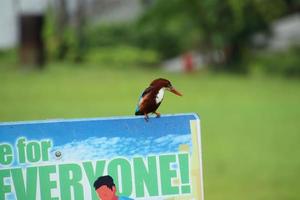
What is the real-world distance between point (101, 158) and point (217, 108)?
4.60 feet

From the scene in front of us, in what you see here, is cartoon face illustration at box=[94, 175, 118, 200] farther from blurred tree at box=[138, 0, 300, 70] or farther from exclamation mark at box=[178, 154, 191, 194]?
blurred tree at box=[138, 0, 300, 70]

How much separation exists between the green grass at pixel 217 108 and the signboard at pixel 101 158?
1.09m

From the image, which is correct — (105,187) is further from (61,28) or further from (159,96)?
(61,28)

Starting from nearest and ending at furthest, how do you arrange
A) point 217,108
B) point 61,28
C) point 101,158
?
1. point 101,158
2. point 61,28
3. point 217,108

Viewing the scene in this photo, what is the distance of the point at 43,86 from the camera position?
2316mm

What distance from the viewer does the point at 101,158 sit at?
115cm

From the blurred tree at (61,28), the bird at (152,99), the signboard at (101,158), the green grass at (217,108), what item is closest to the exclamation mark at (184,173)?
the signboard at (101,158)

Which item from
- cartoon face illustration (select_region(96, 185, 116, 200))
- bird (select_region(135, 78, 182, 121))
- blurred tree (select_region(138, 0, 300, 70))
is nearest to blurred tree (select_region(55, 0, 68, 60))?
blurred tree (select_region(138, 0, 300, 70))

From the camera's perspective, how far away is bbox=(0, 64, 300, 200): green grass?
228cm

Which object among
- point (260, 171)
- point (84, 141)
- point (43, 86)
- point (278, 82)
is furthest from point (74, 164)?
point (278, 82)

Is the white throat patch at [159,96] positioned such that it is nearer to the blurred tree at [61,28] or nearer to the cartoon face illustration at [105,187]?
the cartoon face illustration at [105,187]

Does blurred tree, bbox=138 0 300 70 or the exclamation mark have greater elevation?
blurred tree, bbox=138 0 300 70

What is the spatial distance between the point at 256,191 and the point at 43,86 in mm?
936

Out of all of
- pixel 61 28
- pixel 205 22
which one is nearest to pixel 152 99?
pixel 61 28
